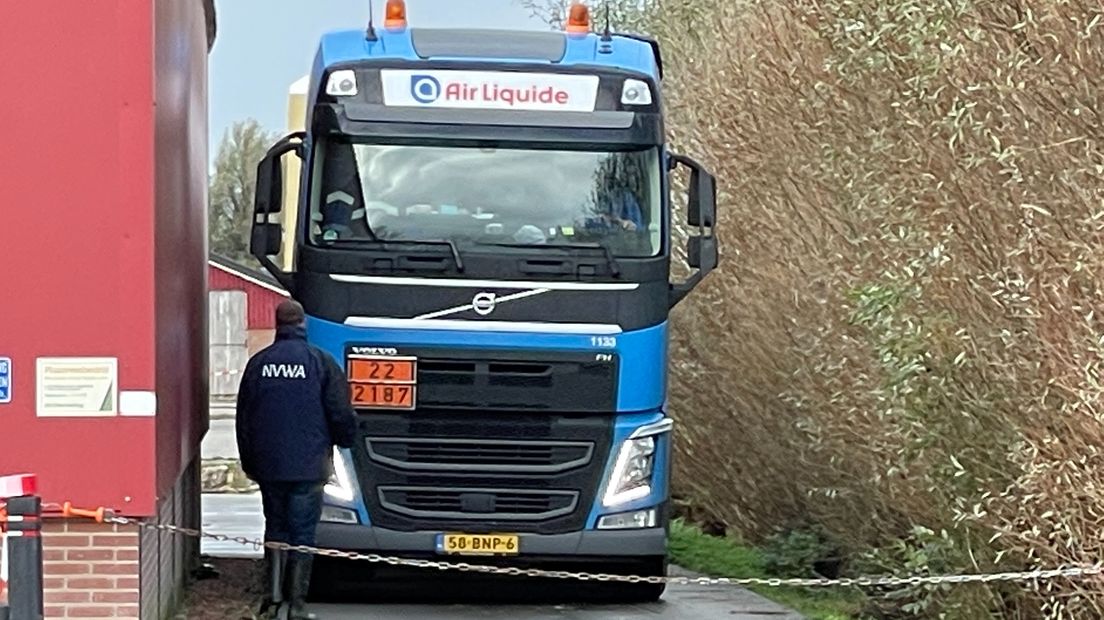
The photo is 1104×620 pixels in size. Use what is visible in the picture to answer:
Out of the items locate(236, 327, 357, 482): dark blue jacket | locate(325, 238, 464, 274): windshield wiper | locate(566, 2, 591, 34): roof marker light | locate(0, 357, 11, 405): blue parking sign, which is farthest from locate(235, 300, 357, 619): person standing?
locate(566, 2, 591, 34): roof marker light

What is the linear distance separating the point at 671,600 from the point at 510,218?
3136mm

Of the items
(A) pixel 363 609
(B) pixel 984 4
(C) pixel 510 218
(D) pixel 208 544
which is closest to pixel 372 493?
(A) pixel 363 609

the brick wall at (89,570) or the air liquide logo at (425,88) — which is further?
the air liquide logo at (425,88)

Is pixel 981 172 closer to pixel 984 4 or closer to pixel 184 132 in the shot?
pixel 984 4

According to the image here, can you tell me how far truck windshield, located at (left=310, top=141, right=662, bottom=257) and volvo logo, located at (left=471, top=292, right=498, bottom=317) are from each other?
0.31m

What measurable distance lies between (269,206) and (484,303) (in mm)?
1513

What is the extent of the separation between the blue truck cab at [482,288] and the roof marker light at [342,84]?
0.01m

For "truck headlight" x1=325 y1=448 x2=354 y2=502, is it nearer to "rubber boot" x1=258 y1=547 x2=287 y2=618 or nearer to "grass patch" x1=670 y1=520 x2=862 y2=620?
"rubber boot" x1=258 y1=547 x2=287 y2=618

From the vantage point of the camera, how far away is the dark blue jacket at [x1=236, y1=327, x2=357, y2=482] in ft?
37.9

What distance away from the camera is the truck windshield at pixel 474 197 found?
1218 cm

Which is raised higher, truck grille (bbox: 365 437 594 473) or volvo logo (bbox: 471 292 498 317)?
volvo logo (bbox: 471 292 498 317)

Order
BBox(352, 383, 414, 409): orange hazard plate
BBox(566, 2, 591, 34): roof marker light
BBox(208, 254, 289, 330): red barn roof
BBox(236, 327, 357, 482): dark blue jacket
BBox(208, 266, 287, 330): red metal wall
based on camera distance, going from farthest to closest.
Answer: BBox(208, 266, 287, 330): red metal wall, BBox(208, 254, 289, 330): red barn roof, BBox(566, 2, 591, 34): roof marker light, BBox(352, 383, 414, 409): orange hazard plate, BBox(236, 327, 357, 482): dark blue jacket

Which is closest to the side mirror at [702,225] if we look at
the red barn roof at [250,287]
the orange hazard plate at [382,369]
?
the orange hazard plate at [382,369]

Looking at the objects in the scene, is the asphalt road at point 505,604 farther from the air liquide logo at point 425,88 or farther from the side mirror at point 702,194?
the air liquide logo at point 425,88
